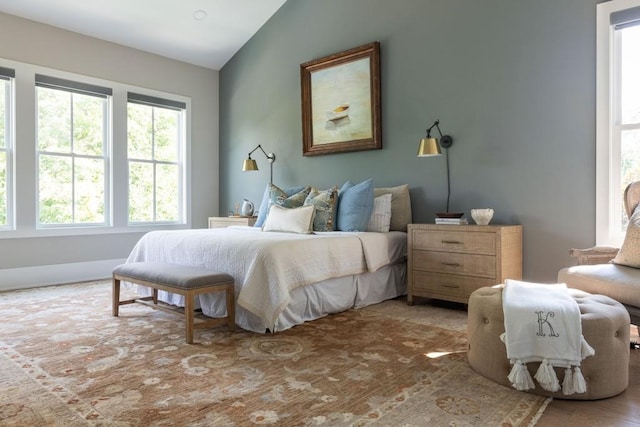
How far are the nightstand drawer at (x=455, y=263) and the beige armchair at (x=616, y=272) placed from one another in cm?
64

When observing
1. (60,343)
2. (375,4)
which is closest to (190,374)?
(60,343)

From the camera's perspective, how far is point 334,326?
311cm

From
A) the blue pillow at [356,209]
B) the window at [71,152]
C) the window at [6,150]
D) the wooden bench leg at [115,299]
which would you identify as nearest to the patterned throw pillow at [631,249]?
the blue pillow at [356,209]

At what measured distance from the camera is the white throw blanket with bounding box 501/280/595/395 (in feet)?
6.04

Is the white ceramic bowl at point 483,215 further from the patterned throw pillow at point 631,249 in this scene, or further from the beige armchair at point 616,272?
the patterned throw pillow at point 631,249

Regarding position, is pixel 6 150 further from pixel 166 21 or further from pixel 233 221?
pixel 233 221

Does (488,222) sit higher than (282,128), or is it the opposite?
(282,128)

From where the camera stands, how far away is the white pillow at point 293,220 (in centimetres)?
382

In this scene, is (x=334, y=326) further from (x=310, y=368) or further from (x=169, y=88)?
(x=169, y=88)

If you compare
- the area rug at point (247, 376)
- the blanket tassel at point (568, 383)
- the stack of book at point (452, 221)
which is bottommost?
the area rug at point (247, 376)

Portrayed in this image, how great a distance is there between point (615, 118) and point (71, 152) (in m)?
5.33

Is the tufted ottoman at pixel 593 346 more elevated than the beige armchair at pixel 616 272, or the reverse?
the beige armchair at pixel 616 272

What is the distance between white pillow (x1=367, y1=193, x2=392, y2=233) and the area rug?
1.07m

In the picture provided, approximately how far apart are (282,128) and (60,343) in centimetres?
361
